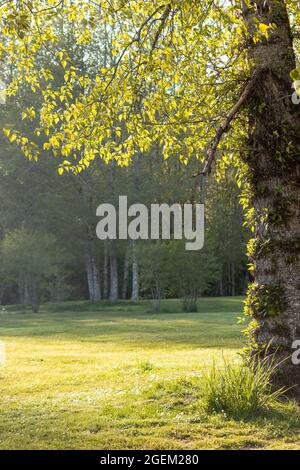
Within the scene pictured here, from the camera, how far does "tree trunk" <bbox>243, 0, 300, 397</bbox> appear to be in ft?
30.6

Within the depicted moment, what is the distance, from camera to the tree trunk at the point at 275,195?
931 centimetres

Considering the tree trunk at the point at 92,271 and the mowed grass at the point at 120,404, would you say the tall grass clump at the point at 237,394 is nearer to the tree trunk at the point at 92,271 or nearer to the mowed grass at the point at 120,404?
the mowed grass at the point at 120,404

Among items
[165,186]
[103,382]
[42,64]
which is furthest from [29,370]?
[42,64]

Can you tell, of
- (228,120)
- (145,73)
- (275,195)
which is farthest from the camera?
(145,73)

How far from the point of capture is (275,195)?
949 centimetres

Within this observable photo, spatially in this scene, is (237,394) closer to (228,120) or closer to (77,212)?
(228,120)

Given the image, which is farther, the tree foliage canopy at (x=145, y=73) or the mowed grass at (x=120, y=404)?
the tree foliage canopy at (x=145, y=73)

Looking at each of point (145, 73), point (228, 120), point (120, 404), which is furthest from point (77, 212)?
point (120, 404)

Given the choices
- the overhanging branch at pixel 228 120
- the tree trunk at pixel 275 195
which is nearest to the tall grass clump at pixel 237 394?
the tree trunk at pixel 275 195

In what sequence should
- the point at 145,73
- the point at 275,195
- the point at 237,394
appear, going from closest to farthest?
the point at 237,394 < the point at 275,195 < the point at 145,73

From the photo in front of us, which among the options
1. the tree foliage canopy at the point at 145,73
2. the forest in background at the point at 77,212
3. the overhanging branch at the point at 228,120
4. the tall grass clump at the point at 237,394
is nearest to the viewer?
the tall grass clump at the point at 237,394

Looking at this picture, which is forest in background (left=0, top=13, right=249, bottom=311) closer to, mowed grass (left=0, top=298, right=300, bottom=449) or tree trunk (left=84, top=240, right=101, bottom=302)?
tree trunk (left=84, top=240, right=101, bottom=302)

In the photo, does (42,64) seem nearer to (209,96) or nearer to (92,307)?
(92,307)

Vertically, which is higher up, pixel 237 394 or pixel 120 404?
pixel 237 394
